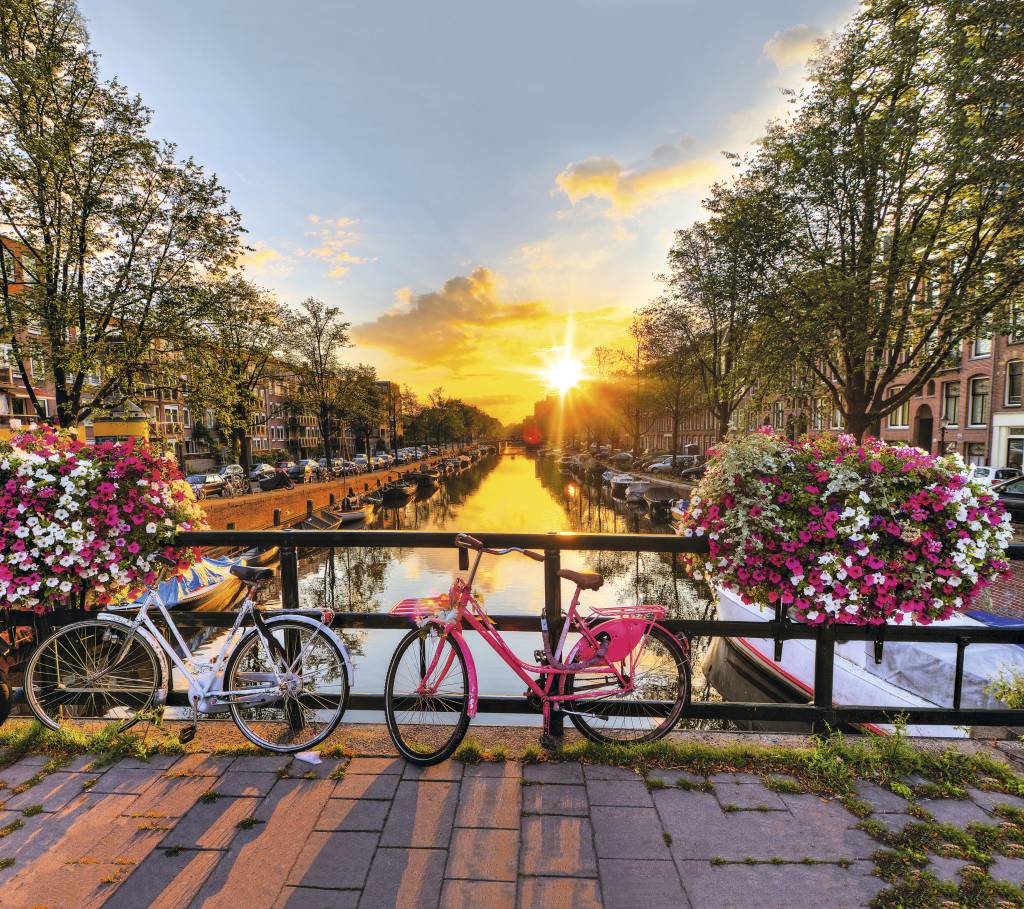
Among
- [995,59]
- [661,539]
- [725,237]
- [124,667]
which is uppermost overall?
[995,59]

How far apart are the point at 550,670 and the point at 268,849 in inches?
62.9

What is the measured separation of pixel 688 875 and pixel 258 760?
2.39 meters

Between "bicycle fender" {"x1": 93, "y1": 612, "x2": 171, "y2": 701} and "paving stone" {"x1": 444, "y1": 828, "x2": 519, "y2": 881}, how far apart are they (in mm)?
2194

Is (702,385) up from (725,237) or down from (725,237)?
down

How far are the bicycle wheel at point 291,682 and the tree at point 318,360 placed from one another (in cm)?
4041

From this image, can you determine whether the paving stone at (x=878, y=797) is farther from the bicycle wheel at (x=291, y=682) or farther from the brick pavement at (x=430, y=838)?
the bicycle wheel at (x=291, y=682)

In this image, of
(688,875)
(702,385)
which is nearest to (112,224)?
(688,875)

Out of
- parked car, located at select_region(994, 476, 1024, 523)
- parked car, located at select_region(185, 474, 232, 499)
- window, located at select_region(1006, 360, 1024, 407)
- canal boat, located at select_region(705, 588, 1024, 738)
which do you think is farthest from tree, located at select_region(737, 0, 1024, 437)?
parked car, located at select_region(185, 474, 232, 499)

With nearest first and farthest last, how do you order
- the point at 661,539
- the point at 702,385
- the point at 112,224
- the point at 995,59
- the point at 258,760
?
the point at 258,760
the point at 661,539
the point at 995,59
the point at 112,224
the point at 702,385

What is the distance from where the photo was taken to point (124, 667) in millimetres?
3480

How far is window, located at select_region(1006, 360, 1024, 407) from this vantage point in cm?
2588

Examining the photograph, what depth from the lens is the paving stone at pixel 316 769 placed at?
2.98 meters

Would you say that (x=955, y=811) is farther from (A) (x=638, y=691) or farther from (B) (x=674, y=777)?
(A) (x=638, y=691)

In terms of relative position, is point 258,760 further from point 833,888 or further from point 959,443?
point 959,443
